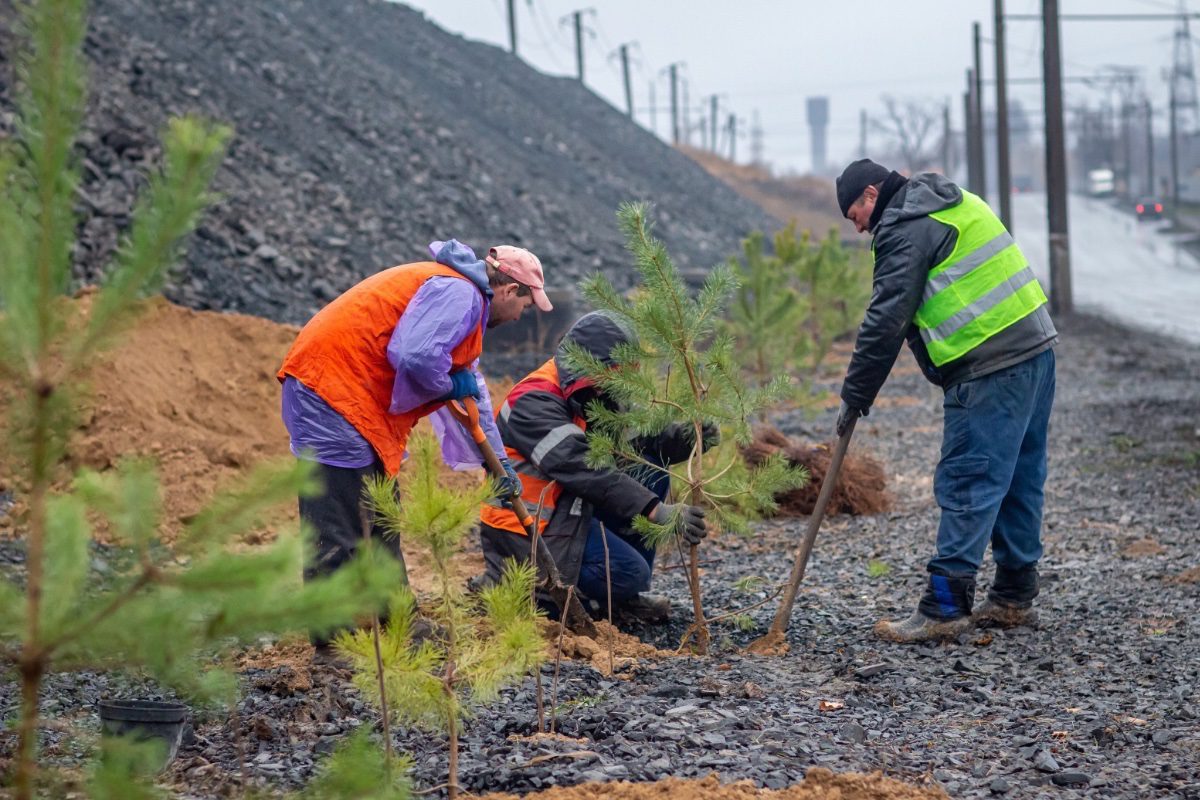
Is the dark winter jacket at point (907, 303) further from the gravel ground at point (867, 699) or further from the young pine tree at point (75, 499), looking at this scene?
the young pine tree at point (75, 499)

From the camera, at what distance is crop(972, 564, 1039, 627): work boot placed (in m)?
5.32

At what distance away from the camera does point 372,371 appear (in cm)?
471

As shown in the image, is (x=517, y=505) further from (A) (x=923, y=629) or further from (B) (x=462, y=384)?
(A) (x=923, y=629)

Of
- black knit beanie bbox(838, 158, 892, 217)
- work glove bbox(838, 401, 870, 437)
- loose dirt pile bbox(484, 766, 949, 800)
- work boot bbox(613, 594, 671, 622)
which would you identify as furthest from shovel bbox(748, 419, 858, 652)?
loose dirt pile bbox(484, 766, 949, 800)

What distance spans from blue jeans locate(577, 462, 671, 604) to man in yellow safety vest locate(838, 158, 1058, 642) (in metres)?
0.98

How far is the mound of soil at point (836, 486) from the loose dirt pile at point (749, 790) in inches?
181

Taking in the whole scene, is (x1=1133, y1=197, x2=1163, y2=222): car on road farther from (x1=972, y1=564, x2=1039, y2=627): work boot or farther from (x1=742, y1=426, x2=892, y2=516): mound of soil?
(x1=972, y1=564, x2=1039, y2=627): work boot

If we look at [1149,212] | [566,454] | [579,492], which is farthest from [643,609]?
[1149,212]

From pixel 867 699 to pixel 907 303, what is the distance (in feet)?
5.13

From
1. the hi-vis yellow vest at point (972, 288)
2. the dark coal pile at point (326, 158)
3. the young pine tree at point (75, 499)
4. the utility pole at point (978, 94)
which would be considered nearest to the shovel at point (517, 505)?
the hi-vis yellow vest at point (972, 288)

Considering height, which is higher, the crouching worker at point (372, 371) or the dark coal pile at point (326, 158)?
the dark coal pile at point (326, 158)

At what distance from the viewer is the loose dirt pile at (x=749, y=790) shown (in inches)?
122

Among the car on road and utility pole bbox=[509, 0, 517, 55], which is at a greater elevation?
utility pole bbox=[509, 0, 517, 55]

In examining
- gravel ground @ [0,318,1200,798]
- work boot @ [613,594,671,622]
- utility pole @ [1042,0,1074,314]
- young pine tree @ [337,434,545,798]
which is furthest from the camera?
utility pole @ [1042,0,1074,314]
